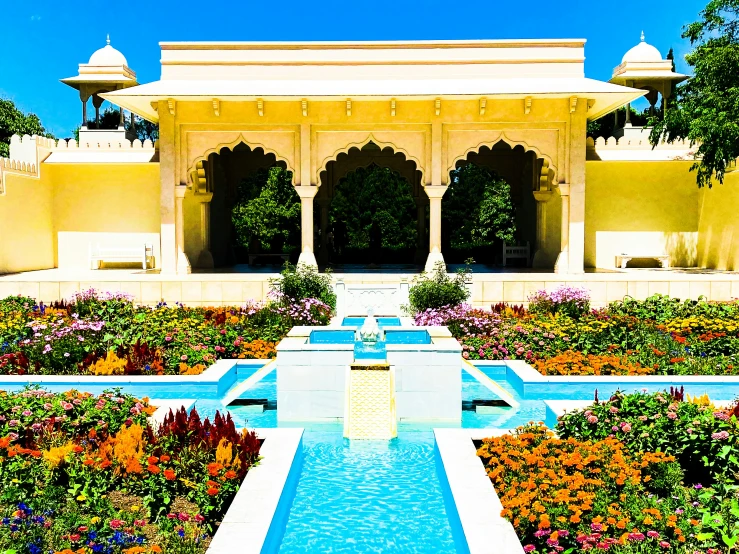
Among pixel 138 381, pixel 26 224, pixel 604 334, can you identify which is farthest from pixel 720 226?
pixel 26 224

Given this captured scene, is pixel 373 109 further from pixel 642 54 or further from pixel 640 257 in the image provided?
pixel 642 54

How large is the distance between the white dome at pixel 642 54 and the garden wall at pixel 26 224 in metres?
15.2

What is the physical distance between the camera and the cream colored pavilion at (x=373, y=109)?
14.8 metres

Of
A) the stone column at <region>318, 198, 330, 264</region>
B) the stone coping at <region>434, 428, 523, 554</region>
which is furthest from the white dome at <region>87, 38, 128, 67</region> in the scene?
the stone coping at <region>434, 428, 523, 554</region>

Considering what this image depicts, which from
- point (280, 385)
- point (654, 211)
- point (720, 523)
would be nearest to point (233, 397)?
point (280, 385)

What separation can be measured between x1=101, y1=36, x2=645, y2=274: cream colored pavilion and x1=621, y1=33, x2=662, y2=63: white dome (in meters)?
4.65

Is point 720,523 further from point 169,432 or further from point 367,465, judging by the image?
point 169,432

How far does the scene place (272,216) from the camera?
2612cm

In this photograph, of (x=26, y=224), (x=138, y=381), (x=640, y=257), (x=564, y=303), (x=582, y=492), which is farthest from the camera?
(x=640, y=257)

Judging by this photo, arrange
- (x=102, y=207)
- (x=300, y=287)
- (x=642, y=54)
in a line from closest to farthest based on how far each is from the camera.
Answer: (x=300, y=287)
(x=102, y=207)
(x=642, y=54)

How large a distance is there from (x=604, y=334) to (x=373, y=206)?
65.1 ft

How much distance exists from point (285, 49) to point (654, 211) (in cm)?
948

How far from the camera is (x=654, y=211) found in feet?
57.6

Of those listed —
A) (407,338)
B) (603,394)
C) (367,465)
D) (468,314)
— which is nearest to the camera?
(367,465)
